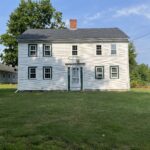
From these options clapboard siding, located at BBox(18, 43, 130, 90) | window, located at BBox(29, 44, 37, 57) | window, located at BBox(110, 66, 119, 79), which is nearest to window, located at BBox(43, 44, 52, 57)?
clapboard siding, located at BBox(18, 43, 130, 90)

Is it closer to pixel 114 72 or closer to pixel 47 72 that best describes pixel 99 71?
pixel 114 72

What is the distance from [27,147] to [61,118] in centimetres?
398

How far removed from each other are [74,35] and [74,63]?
312 cm

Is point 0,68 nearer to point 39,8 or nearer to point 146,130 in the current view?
point 39,8

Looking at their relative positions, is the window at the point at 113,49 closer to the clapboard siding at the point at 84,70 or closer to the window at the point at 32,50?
the clapboard siding at the point at 84,70

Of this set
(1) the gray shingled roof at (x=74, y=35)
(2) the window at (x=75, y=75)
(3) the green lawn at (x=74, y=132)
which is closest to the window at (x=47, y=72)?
(2) the window at (x=75, y=75)

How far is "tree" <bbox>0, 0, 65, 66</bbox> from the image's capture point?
48250 millimetres

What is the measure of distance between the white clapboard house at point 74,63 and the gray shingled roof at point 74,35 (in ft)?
0.32

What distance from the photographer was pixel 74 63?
29.5 metres

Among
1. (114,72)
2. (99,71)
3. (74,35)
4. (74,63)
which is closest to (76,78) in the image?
(74,63)

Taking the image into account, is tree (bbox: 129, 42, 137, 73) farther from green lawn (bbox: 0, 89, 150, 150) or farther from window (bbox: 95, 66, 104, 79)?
A: green lawn (bbox: 0, 89, 150, 150)

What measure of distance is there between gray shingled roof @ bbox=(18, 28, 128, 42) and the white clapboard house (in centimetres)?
10

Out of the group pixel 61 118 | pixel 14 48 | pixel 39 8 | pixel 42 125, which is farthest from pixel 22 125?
pixel 39 8

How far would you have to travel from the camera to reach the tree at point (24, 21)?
4825 centimetres
